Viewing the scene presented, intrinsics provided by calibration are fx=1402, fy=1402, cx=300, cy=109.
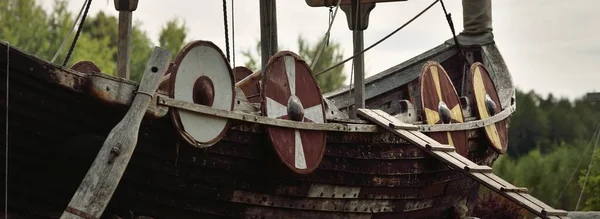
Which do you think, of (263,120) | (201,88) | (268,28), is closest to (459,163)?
(268,28)

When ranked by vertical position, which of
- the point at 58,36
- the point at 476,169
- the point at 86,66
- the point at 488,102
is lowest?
the point at 476,169

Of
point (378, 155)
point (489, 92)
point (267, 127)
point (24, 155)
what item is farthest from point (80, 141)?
point (489, 92)

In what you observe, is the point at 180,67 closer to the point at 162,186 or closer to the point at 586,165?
the point at 162,186

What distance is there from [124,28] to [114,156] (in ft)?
12.0

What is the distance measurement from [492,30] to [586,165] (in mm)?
7388

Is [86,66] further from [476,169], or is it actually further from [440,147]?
[476,169]

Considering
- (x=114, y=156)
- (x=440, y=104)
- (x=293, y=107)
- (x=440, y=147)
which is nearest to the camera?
(x=114, y=156)

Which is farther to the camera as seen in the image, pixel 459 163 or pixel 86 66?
pixel 86 66

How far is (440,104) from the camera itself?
1071cm

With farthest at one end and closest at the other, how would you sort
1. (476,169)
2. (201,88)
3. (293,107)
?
1. (476,169)
2. (293,107)
3. (201,88)

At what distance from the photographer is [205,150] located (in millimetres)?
8109

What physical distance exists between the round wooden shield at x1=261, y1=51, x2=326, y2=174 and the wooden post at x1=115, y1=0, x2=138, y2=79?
223cm

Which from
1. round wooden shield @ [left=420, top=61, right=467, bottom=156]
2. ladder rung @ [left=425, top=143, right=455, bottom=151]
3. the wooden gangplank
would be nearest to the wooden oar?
the wooden gangplank

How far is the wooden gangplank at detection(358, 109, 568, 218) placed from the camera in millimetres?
9641
